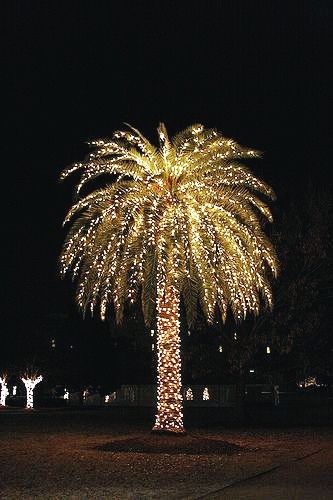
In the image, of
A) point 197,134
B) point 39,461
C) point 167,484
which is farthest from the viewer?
point 197,134

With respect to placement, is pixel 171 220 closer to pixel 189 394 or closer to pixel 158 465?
pixel 158 465

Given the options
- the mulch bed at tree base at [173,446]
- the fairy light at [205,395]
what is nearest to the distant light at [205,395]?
the fairy light at [205,395]

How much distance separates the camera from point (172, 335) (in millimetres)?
31125

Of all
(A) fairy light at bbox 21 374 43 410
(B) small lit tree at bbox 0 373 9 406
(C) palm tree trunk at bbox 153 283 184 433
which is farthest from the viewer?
(B) small lit tree at bbox 0 373 9 406

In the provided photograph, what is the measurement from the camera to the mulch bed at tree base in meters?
28.3

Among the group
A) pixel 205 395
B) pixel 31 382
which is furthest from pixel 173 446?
pixel 31 382

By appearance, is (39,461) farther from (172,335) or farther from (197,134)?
(197,134)

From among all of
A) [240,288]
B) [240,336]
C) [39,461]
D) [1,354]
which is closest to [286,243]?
[240,336]

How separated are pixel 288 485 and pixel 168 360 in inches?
506

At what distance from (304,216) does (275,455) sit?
24162 mm

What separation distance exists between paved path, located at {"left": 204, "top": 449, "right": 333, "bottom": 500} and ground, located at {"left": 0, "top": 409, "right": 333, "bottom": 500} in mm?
19

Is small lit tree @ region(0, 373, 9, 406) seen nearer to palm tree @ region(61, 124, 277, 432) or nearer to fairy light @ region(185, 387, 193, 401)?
fairy light @ region(185, 387, 193, 401)

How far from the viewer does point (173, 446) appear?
28844mm

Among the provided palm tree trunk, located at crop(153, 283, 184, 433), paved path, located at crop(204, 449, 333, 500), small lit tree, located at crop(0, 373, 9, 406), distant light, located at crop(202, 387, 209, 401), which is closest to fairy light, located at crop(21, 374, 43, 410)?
small lit tree, located at crop(0, 373, 9, 406)
